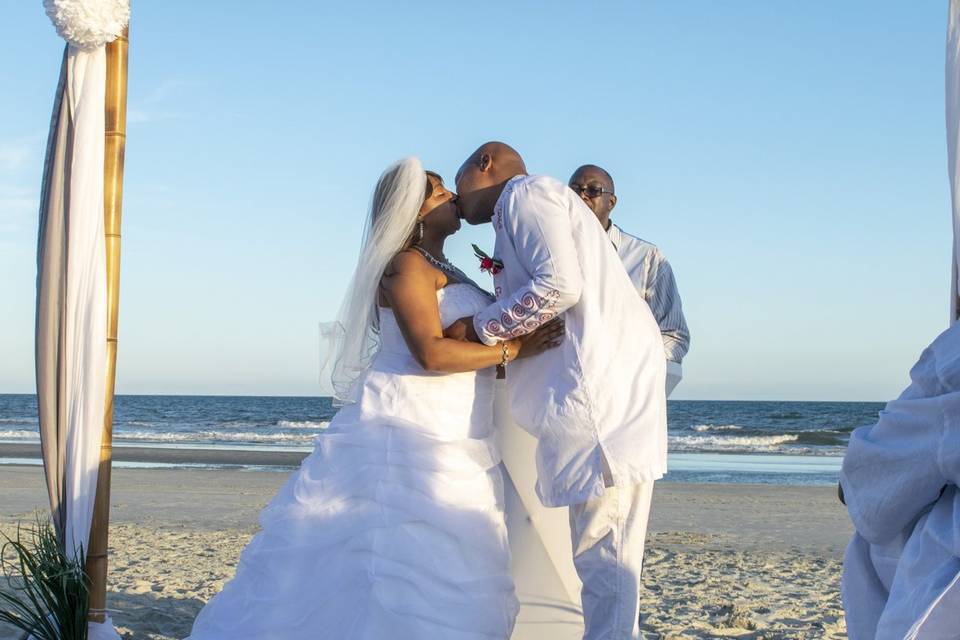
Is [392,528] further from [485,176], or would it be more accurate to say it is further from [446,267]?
[485,176]

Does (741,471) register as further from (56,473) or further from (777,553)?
(56,473)

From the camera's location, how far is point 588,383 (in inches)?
141

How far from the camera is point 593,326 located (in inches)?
143

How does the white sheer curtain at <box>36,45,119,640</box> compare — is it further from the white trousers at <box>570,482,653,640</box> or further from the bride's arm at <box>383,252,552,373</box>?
the white trousers at <box>570,482,653,640</box>

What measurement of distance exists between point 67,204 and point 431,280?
1.55m

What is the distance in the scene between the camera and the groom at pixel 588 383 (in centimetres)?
354

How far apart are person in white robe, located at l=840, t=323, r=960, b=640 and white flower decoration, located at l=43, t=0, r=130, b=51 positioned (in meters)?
3.22

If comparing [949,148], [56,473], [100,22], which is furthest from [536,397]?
[100,22]

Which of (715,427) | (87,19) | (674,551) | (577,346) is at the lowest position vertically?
(715,427)

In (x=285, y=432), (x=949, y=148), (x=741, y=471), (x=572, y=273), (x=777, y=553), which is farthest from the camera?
(x=285, y=432)

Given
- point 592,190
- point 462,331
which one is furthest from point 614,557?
point 592,190

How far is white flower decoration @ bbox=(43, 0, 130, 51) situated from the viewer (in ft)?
13.1

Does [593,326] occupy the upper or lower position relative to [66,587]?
upper

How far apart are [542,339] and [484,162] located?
2.43 feet
